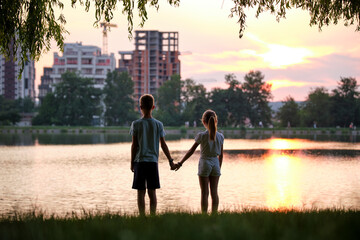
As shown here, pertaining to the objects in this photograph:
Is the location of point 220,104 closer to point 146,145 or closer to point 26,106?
point 26,106

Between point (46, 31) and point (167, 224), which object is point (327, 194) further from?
point (167, 224)

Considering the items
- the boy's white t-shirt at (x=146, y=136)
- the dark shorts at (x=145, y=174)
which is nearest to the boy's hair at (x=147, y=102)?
the boy's white t-shirt at (x=146, y=136)

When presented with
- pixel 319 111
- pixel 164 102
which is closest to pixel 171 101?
pixel 164 102

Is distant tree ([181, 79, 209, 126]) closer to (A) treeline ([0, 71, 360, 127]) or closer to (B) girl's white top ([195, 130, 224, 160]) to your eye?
(A) treeline ([0, 71, 360, 127])

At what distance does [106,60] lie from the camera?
197m

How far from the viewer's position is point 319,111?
120 metres

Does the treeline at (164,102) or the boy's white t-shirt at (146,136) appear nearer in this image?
the boy's white t-shirt at (146,136)

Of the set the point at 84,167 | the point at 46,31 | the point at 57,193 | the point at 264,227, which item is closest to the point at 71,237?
the point at 264,227

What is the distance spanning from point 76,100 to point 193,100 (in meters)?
27.2

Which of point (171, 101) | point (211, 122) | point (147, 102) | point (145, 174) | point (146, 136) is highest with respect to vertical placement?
point (171, 101)

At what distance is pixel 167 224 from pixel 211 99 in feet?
383

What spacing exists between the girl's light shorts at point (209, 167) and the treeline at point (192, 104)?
105 meters

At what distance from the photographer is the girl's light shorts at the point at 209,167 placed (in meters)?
8.73

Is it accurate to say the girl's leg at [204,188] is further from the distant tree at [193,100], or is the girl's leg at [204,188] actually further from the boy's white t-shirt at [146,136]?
the distant tree at [193,100]
